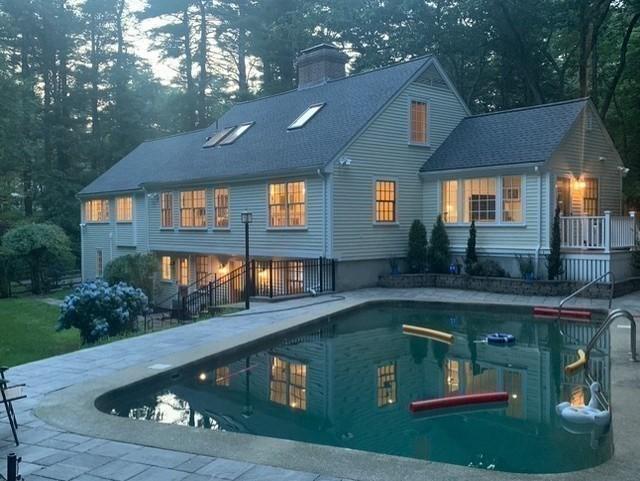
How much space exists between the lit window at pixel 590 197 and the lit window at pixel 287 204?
895cm

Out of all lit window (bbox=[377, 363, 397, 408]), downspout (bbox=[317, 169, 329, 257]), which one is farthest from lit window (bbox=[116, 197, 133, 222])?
lit window (bbox=[377, 363, 397, 408])

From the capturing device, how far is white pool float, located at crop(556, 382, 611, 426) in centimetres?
619

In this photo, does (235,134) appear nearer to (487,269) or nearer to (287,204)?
(287,204)

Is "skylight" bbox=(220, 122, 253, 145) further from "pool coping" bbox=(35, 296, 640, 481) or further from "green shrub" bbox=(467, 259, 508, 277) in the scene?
"pool coping" bbox=(35, 296, 640, 481)

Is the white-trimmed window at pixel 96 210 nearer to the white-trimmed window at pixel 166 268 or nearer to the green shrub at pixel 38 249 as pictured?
the green shrub at pixel 38 249

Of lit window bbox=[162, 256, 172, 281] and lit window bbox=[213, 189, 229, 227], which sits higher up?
lit window bbox=[213, 189, 229, 227]

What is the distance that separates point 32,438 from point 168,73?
142 feet

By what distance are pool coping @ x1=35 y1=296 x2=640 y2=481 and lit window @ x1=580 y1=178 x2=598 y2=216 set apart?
13.1m

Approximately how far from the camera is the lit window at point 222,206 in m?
20.7

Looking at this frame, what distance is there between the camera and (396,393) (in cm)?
805

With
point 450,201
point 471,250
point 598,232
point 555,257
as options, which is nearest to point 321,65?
point 450,201

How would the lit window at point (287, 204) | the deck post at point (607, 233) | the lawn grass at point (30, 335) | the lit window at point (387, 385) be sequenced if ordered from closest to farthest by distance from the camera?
the lit window at point (387, 385)
the lawn grass at point (30, 335)
the deck post at point (607, 233)
the lit window at point (287, 204)

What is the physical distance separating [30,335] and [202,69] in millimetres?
30819

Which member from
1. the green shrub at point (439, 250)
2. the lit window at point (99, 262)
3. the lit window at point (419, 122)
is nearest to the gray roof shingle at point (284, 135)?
the lit window at point (419, 122)
